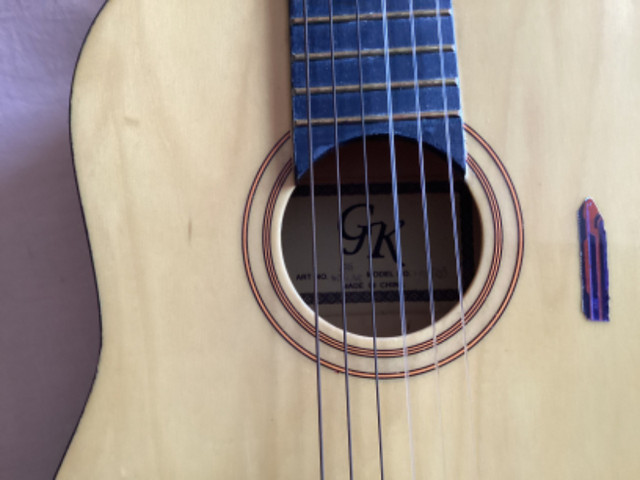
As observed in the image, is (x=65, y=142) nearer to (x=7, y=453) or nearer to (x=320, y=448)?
(x=7, y=453)

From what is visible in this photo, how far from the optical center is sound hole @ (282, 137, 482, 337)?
729 mm

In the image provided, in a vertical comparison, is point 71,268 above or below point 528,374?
above

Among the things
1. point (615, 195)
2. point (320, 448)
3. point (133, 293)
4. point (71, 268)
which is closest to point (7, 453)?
point (71, 268)

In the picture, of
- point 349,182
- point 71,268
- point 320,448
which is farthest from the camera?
point 71,268

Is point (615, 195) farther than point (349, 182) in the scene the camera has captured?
No

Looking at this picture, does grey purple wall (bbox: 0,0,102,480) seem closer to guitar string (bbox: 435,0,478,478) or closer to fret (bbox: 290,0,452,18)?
fret (bbox: 290,0,452,18)

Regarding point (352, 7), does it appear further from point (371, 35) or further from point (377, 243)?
point (377, 243)

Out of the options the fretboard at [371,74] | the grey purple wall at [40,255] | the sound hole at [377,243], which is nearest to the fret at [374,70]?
the fretboard at [371,74]

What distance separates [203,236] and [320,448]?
0.78ft

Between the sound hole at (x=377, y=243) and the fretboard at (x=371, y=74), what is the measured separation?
128 mm

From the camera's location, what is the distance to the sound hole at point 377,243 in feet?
2.39

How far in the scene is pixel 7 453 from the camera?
0.83m

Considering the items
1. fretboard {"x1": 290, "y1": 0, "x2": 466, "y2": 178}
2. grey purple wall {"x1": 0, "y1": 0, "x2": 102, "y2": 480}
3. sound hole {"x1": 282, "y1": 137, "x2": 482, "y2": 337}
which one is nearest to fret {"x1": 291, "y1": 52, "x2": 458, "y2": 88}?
fretboard {"x1": 290, "y1": 0, "x2": 466, "y2": 178}

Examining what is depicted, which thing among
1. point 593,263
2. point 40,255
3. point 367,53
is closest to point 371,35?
point 367,53
